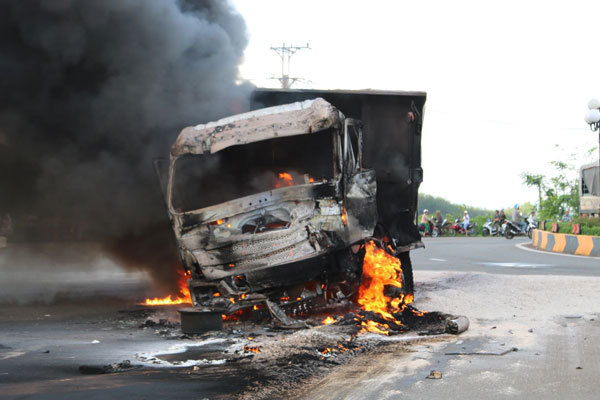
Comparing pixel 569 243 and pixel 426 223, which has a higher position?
pixel 426 223

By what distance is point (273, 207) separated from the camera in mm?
8477

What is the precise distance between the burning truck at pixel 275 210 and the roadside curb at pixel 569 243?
44.5 ft

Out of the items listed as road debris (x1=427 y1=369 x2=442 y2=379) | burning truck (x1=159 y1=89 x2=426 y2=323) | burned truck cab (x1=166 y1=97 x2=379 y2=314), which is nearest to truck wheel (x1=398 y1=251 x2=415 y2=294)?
burning truck (x1=159 y1=89 x2=426 y2=323)

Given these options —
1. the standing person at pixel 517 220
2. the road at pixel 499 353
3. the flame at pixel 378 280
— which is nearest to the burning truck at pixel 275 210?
the flame at pixel 378 280

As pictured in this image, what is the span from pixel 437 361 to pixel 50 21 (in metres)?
7.60

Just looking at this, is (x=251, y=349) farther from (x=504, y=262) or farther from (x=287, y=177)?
(x=504, y=262)

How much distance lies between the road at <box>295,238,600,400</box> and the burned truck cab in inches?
66.8

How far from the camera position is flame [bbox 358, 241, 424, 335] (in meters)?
9.45

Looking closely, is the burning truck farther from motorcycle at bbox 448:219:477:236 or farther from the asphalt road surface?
motorcycle at bbox 448:219:477:236

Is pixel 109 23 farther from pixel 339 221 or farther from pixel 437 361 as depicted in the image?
pixel 437 361

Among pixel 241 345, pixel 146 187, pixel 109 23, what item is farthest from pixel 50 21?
pixel 241 345

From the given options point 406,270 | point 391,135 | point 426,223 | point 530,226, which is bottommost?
point 406,270

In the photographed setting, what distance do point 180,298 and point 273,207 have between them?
133 inches

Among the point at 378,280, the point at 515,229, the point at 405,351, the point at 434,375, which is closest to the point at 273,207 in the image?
the point at 378,280
